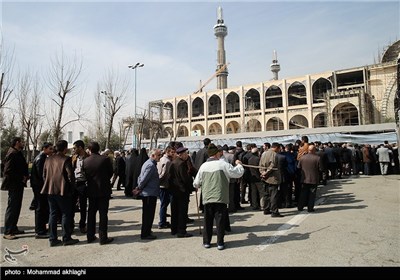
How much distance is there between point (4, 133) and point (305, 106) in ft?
155

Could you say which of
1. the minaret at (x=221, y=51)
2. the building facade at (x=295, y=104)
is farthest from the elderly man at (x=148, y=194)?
the minaret at (x=221, y=51)

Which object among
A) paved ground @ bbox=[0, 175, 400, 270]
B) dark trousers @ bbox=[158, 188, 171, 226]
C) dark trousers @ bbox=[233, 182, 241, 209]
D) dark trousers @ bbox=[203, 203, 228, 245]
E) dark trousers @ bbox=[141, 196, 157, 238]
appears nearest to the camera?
paved ground @ bbox=[0, 175, 400, 270]

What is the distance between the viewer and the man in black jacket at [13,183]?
591cm

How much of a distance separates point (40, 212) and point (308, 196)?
6734 mm

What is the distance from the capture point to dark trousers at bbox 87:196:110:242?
5.37 metres

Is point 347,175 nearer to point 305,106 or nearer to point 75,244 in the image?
point 75,244

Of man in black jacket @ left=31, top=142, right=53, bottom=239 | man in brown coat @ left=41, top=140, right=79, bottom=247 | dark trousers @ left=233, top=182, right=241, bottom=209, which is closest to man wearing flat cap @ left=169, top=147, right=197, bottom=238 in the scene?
man in brown coat @ left=41, top=140, right=79, bottom=247

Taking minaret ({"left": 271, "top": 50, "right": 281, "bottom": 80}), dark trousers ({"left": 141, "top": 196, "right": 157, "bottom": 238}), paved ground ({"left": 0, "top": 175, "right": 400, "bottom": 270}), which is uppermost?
minaret ({"left": 271, "top": 50, "right": 281, "bottom": 80})

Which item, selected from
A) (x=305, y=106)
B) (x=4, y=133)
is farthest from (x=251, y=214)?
(x=305, y=106)

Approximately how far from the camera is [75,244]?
542 cm

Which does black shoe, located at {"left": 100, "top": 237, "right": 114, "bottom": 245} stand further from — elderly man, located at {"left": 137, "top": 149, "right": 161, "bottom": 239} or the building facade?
the building facade

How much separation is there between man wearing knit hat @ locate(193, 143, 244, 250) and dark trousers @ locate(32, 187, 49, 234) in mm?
3439

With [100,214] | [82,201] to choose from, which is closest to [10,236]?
[82,201]

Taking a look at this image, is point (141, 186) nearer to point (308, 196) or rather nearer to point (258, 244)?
point (258, 244)
